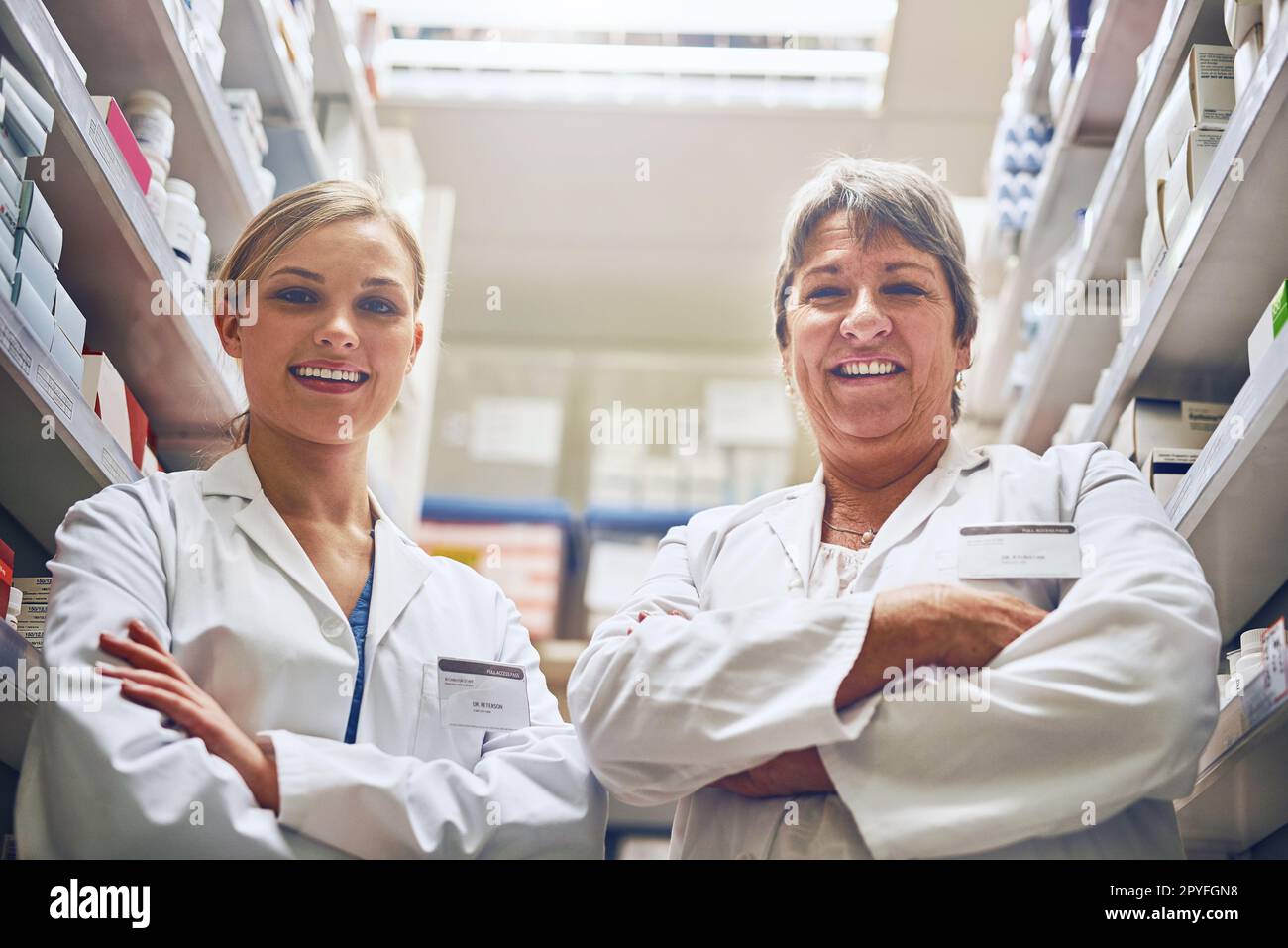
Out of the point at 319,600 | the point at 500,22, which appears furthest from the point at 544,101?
the point at 319,600

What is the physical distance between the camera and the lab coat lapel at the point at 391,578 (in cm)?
188

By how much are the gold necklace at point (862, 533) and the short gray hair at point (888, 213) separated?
1.29 ft

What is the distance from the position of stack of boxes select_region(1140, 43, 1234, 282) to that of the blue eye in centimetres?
153

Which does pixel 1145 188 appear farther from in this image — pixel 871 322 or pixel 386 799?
pixel 386 799

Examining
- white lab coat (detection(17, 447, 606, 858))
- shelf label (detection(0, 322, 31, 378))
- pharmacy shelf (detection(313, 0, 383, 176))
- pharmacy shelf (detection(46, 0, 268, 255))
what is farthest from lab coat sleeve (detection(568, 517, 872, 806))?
pharmacy shelf (detection(313, 0, 383, 176))

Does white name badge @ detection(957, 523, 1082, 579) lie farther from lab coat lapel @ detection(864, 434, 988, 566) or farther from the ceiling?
the ceiling

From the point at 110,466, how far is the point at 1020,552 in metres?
1.50

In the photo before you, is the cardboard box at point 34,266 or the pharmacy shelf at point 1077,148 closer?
the cardboard box at point 34,266

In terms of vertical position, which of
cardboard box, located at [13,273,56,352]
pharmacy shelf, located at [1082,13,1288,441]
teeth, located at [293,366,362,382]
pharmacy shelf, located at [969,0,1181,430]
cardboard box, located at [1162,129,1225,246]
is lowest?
teeth, located at [293,366,362,382]

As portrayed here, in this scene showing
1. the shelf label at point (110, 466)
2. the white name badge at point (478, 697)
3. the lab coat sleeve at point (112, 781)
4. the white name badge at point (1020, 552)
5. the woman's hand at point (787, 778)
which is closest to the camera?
the lab coat sleeve at point (112, 781)

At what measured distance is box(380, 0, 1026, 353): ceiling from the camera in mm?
4508

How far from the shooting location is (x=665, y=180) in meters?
4.99

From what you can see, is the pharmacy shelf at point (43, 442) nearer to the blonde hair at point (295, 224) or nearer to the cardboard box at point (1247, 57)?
the blonde hair at point (295, 224)

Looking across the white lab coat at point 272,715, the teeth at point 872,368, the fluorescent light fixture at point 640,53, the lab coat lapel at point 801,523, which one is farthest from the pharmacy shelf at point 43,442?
the fluorescent light fixture at point 640,53
